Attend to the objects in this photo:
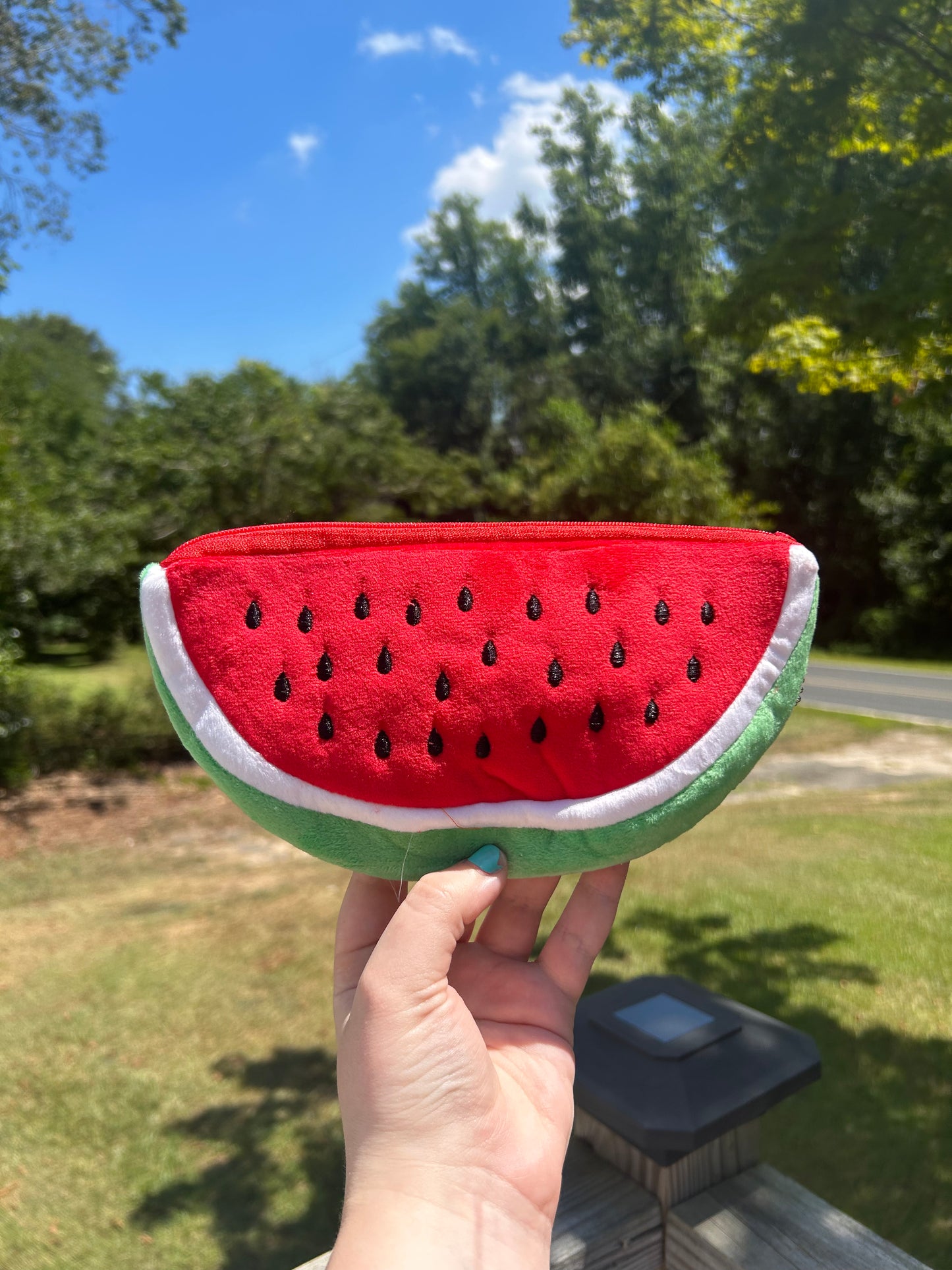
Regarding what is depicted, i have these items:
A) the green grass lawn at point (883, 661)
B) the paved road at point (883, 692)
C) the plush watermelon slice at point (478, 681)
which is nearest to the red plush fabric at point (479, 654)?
the plush watermelon slice at point (478, 681)

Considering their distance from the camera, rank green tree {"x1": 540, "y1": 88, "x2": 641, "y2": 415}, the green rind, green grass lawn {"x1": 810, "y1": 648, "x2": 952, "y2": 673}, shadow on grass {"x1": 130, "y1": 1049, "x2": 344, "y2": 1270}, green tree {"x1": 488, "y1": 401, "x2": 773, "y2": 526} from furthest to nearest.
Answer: green tree {"x1": 540, "y1": 88, "x2": 641, "y2": 415}, green grass lawn {"x1": 810, "y1": 648, "x2": 952, "y2": 673}, green tree {"x1": 488, "y1": 401, "x2": 773, "y2": 526}, shadow on grass {"x1": 130, "y1": 1049, "x2": 344, "y2": 1270}, the green rind

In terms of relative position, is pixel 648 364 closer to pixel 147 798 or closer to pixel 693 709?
pixel 147 798

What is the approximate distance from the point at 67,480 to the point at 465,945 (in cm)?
1904

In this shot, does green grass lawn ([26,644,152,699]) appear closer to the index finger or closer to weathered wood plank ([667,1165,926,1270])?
the index finger

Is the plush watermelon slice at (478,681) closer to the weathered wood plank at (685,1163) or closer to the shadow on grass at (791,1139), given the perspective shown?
the weathered wood plank at (685,1163)

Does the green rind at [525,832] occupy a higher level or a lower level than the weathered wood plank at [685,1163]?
higher

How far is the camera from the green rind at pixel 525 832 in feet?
4.59

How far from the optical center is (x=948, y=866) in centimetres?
525

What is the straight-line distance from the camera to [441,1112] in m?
1.27

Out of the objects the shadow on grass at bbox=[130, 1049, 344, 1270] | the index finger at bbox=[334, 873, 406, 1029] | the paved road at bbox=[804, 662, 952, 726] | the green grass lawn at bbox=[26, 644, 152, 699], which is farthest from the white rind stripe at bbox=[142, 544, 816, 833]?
the paved road at bbox=[804, 662, 952, 726]

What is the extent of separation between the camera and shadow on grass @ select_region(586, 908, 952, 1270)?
2.69 meters

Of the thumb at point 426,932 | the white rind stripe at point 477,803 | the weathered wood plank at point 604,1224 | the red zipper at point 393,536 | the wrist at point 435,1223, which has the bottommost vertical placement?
the weathered wood plank at point 604,1224

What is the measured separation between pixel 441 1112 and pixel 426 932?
0.88 ft

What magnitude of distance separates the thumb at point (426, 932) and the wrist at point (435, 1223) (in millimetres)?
254
